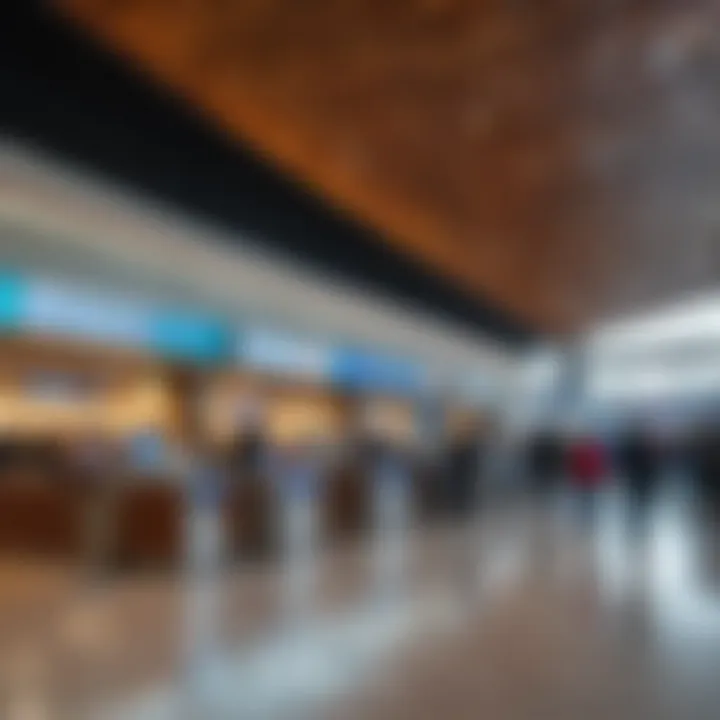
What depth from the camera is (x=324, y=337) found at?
13.9 meters

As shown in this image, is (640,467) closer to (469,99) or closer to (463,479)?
(463,479)

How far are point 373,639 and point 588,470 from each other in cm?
892

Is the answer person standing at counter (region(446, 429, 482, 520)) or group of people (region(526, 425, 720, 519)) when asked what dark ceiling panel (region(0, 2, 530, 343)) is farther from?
group of people (region(526, 425, 720, 519))

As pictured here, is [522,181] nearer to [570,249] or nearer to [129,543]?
[570,249]

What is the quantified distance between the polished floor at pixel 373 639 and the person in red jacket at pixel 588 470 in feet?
14.3

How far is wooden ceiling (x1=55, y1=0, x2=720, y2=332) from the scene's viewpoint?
4891 millimetres

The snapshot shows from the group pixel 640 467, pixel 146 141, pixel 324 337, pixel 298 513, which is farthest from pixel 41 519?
pixel 640 467

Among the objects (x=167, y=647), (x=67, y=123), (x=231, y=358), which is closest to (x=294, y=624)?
(x=167, y=647)

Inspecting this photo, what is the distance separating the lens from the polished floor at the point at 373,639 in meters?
3.97

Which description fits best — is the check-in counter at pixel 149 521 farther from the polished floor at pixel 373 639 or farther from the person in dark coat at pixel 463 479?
the person in dark coat at pixel 463 479

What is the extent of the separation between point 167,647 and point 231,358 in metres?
7.63

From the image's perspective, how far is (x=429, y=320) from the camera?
57.0 ft

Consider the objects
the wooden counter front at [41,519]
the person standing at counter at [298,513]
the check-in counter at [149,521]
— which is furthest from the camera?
the wooden counter front at [41,519]

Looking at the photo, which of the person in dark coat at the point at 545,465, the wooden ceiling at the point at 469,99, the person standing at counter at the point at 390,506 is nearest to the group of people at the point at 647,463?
the person in dark coat at the point at 545,465
